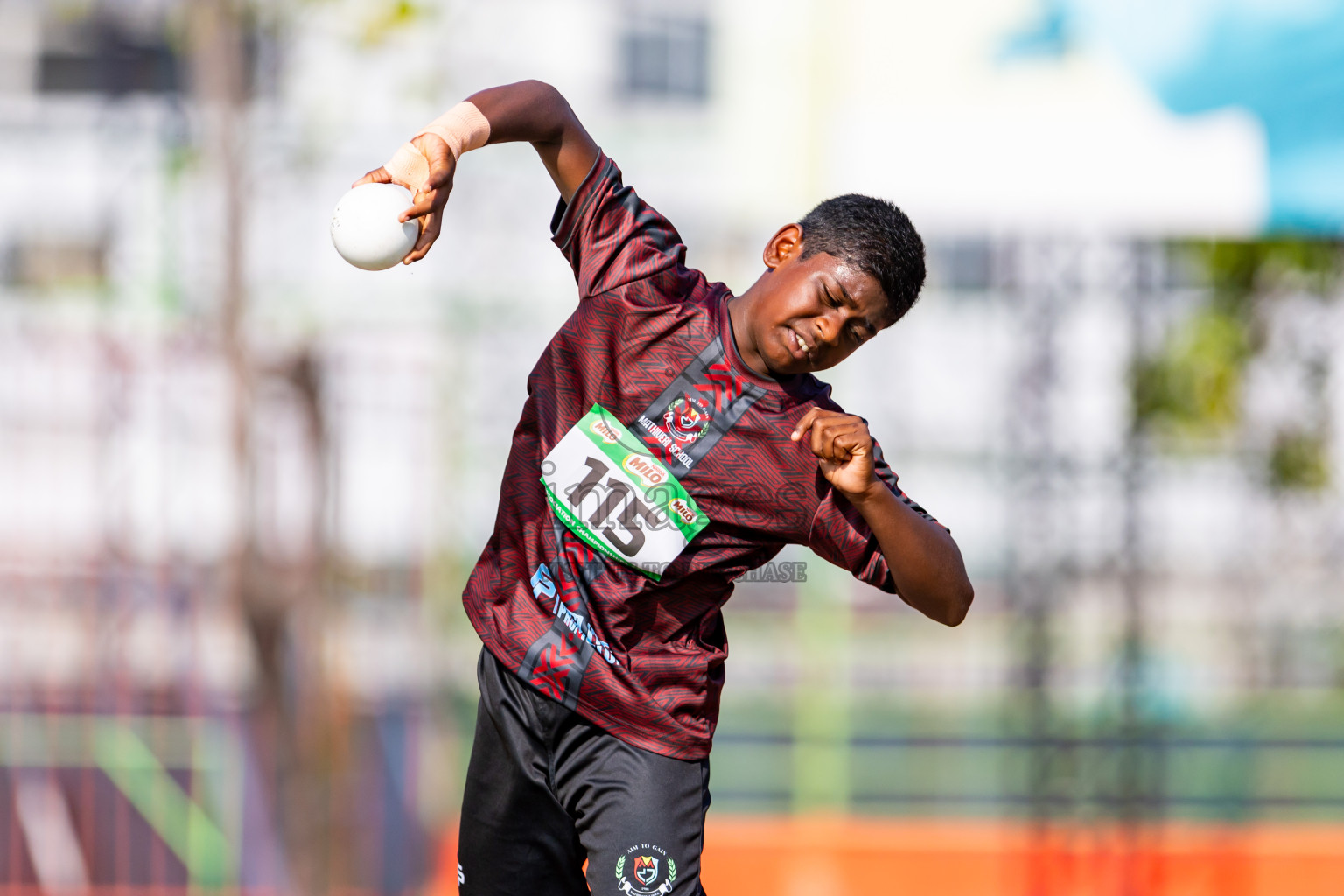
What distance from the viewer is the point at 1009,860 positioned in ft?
18.5

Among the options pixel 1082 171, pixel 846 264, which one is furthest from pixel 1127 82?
pixel 846 264

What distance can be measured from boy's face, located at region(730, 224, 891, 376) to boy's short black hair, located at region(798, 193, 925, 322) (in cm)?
2

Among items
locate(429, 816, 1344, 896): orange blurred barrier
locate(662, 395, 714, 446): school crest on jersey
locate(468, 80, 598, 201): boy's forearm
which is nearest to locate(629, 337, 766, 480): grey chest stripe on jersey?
locate(662, 395, 714, 446): school crest on jersey

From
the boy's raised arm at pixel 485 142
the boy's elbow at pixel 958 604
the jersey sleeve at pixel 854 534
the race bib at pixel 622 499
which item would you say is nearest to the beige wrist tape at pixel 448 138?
the boy's raised arm at pixel 485 142

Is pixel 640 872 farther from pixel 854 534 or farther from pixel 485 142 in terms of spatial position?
pixel 485 142

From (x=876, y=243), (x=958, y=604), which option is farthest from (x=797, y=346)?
(x=958, y=604)

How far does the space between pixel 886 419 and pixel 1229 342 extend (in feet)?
7.76

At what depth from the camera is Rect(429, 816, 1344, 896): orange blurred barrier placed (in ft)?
18.3

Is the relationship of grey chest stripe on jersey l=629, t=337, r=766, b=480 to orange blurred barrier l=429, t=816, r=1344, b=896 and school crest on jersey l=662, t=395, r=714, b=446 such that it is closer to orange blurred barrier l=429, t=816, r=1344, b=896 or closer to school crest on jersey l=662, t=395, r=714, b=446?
school crest on jersey l=662, t=395, r=714, b=446

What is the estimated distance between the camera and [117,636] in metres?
5.23

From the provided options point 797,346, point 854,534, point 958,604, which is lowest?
point 958,604

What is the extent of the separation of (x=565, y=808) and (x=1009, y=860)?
403cm

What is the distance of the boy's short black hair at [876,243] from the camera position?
199 cm

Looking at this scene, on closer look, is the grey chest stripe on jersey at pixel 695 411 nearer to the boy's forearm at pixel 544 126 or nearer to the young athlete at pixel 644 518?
the young athlete at pixel 644 518
